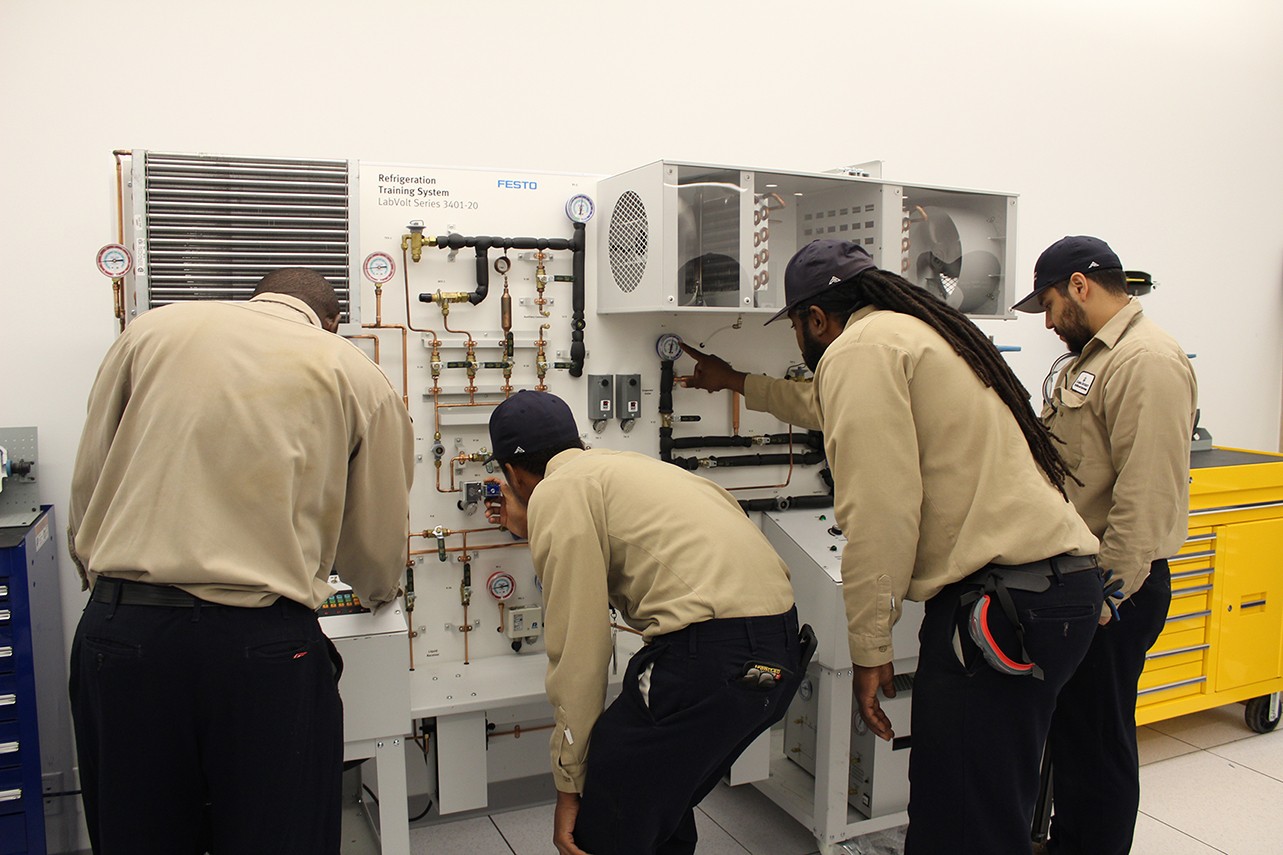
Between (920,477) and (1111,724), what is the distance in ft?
3.27

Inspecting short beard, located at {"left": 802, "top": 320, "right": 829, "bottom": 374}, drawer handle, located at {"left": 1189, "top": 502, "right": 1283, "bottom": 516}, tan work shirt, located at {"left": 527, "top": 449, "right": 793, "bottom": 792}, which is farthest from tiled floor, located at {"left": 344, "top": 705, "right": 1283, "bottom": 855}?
short beard, located at {"left": 802, "top": 320, "right": 829, "bottom": 374}

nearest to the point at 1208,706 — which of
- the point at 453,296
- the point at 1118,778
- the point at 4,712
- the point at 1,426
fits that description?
the point at 1118,778

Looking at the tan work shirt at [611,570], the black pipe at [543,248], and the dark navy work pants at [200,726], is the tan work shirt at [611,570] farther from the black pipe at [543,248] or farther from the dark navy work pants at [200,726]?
the black pipe at [543,248]

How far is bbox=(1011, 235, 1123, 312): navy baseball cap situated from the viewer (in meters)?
2.34

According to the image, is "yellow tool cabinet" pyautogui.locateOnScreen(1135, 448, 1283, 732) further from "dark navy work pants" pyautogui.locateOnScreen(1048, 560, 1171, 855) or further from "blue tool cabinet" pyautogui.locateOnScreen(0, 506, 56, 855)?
"blue tool cabinet" pyautogui.locateOnScreen(0, 506, 56, 855)

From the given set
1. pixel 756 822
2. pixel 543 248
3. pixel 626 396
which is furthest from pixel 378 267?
pixel 756 822

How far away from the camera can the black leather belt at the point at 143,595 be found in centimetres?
155

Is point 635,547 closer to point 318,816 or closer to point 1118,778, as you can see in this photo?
point 318,816

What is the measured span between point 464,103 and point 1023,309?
1.87 metres

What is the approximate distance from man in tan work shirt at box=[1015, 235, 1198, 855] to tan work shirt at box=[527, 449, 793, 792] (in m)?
0.91

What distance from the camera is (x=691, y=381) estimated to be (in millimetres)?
2887

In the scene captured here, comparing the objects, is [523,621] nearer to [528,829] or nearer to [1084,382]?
[528,829]

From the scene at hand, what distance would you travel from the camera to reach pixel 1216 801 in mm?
3004

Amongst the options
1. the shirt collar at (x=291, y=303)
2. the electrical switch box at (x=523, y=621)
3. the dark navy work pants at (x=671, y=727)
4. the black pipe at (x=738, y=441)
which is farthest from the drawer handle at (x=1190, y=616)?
the shirt collar at (x=291, y=303)
